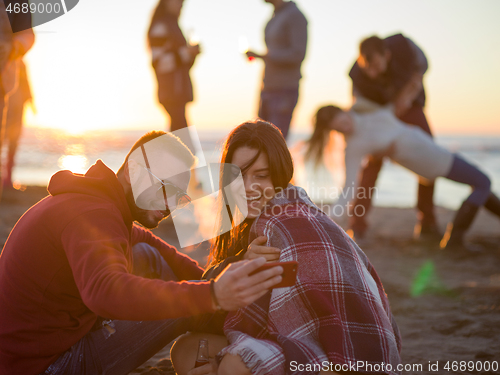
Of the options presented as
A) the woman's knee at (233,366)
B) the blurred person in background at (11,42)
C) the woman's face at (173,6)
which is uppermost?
the woman's face at (173,6)

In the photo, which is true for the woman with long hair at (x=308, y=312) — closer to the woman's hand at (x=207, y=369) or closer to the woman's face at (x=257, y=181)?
the woman's hand at (x=207, y=369)

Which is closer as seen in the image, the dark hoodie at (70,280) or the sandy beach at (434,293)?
the dark hoodie at (70,280)

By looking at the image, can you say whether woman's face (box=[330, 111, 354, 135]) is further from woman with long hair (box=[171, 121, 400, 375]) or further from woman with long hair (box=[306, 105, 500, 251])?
woman with long hair (box=[171, 121, 400, 375])

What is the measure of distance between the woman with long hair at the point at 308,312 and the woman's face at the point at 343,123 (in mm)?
2337

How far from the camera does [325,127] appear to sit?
3928 millimetres

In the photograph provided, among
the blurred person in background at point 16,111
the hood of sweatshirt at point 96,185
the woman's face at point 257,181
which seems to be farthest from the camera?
the blurred person in background at point 16,111

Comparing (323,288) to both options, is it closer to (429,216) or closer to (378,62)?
(378,62)

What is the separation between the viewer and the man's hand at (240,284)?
106 centimetres

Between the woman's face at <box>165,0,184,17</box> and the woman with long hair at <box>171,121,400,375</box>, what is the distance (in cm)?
317

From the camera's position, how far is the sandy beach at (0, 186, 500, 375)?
7.11 ft

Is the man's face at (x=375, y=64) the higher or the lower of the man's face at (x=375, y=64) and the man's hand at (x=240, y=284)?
the higher

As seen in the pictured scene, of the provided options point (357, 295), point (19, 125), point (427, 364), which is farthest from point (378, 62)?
point (19, 125)

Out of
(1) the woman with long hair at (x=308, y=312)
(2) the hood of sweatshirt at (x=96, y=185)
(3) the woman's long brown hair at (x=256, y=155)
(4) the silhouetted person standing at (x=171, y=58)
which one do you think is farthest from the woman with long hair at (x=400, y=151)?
(2) the hood of sweatshirt at (x=96, y=185)

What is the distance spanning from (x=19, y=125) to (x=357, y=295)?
5.34 m
